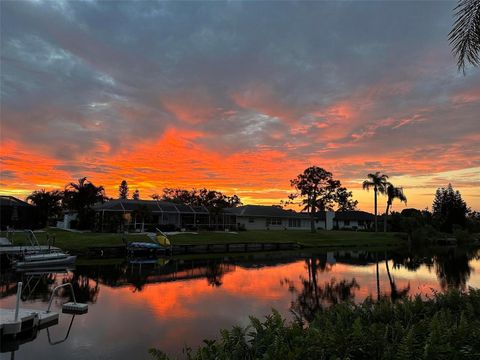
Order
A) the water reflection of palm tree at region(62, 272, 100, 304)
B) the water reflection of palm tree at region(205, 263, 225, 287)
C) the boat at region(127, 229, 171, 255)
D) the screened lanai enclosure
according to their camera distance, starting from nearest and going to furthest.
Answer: the water reflection of palm tree at region(62, 272, 100, 304) → the water reflection of palm tree at region(205, 263, 225, 287) → the boat at region(127, 229, 171, 255) → the screened lanai enclosure

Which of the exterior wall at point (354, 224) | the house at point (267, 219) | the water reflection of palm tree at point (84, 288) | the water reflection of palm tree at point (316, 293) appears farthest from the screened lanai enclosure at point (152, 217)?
the exterior wall at point (354, 224)

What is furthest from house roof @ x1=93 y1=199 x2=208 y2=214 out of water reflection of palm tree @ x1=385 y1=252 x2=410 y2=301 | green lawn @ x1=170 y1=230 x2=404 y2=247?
water reflection of palm tree @ x1=385 y1=252 x2=410 y2=301

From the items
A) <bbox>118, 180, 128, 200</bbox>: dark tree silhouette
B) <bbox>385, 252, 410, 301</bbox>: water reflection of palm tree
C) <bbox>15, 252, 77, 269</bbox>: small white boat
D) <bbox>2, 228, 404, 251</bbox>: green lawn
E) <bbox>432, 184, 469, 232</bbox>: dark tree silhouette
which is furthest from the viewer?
<bbox>118, 180, 128, 200</bbox>: dark tree silhouette

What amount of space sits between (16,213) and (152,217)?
17.3 meters

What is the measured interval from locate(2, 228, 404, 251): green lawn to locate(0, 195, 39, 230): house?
311 centimetres

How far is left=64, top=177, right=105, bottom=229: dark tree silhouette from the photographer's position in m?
56.6

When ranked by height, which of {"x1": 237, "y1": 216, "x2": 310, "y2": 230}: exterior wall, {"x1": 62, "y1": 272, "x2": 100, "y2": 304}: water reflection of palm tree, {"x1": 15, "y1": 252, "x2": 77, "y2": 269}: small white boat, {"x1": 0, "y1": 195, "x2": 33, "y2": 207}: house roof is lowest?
{"x1": 62, "y1": 272, "x2": 100, "y2": 304}: water reflection of palm tree

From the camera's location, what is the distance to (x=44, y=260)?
31.2 m

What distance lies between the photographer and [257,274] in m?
31.0

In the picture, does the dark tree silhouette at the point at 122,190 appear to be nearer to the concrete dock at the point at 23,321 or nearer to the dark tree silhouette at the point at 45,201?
the dark tree silhouette at the point at 45,201

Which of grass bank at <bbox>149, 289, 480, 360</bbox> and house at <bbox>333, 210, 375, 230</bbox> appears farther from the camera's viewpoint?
house at <bbox>333, 210, 375, 230</bbox>

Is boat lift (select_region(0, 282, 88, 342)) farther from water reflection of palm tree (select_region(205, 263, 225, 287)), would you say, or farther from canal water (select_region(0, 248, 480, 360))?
water reflection of palm tree (select_region(205, 263, 225, 287))

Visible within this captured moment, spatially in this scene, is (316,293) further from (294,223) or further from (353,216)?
(353,216)

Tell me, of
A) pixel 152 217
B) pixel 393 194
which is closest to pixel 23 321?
pixel 152 217
